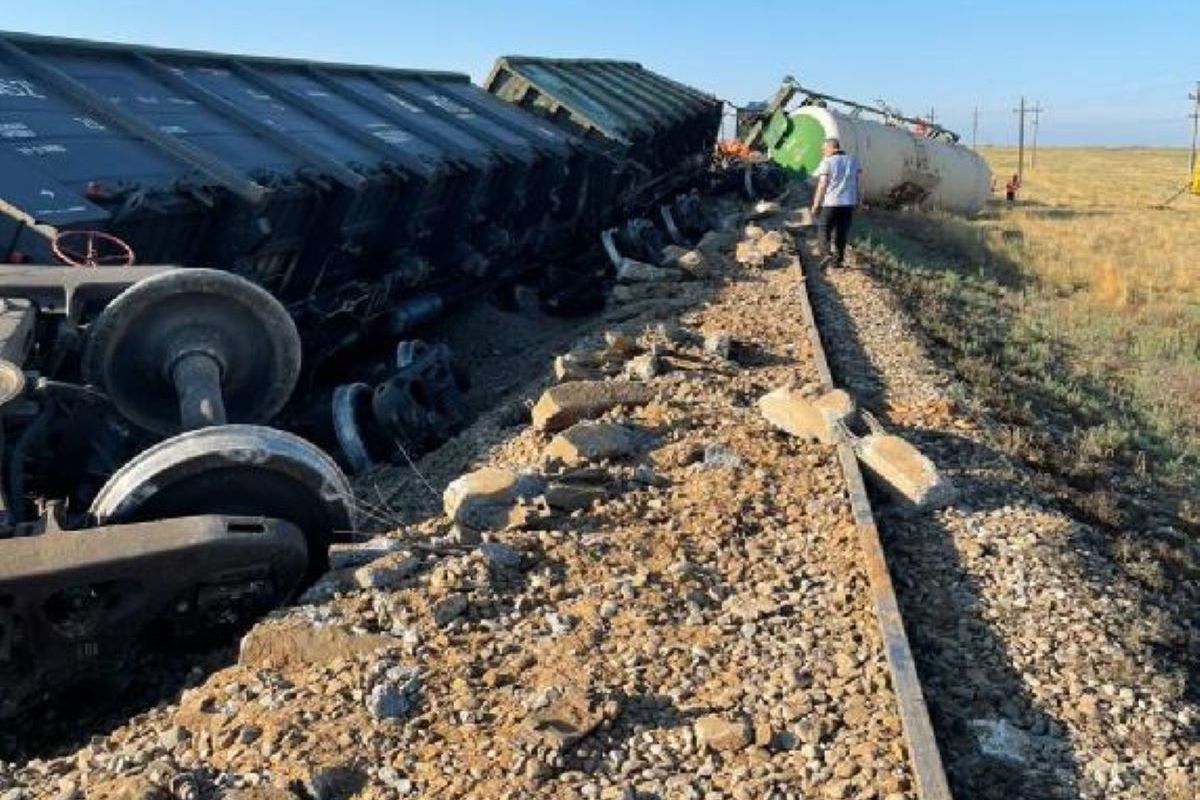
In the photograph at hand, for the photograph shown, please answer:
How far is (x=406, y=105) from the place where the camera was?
1241 centimetres

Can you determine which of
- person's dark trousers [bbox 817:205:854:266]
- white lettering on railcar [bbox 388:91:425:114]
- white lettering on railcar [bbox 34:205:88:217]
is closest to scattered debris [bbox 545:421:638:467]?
white lettering on railcar [bbox 34:205:88:217]

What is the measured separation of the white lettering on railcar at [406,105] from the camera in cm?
1230

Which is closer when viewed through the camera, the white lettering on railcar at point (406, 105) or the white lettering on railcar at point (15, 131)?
the white lettering on railcar at point (15, 131)

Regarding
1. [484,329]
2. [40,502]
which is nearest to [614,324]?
[484,329]

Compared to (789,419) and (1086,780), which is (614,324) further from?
(1086,780)

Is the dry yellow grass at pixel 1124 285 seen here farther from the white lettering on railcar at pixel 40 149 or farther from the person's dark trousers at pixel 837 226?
the white lettering on railcar at pixel 40 149

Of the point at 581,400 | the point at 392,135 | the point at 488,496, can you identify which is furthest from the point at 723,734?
the point at 392,135

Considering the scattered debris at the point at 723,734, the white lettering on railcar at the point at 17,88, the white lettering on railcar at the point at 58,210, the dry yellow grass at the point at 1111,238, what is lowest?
the dry yellow grass at the point at 1111,238

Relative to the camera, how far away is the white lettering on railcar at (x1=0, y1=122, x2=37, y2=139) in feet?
22.3

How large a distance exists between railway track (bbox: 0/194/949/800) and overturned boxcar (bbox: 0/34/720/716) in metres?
0.39

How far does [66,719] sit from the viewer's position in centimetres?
420

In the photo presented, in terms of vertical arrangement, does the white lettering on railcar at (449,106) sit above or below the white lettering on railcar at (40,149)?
above

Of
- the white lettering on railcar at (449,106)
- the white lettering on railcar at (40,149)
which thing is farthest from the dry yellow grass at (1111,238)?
the white lettering on railcar at (40,149)

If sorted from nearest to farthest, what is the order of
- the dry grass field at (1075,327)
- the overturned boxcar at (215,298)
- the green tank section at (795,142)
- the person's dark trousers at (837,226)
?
the overturned boxcar at (215,298), the dry grass field at (1075,327), the person's dark trousers at (837,226), the green tank section at (795,142)
